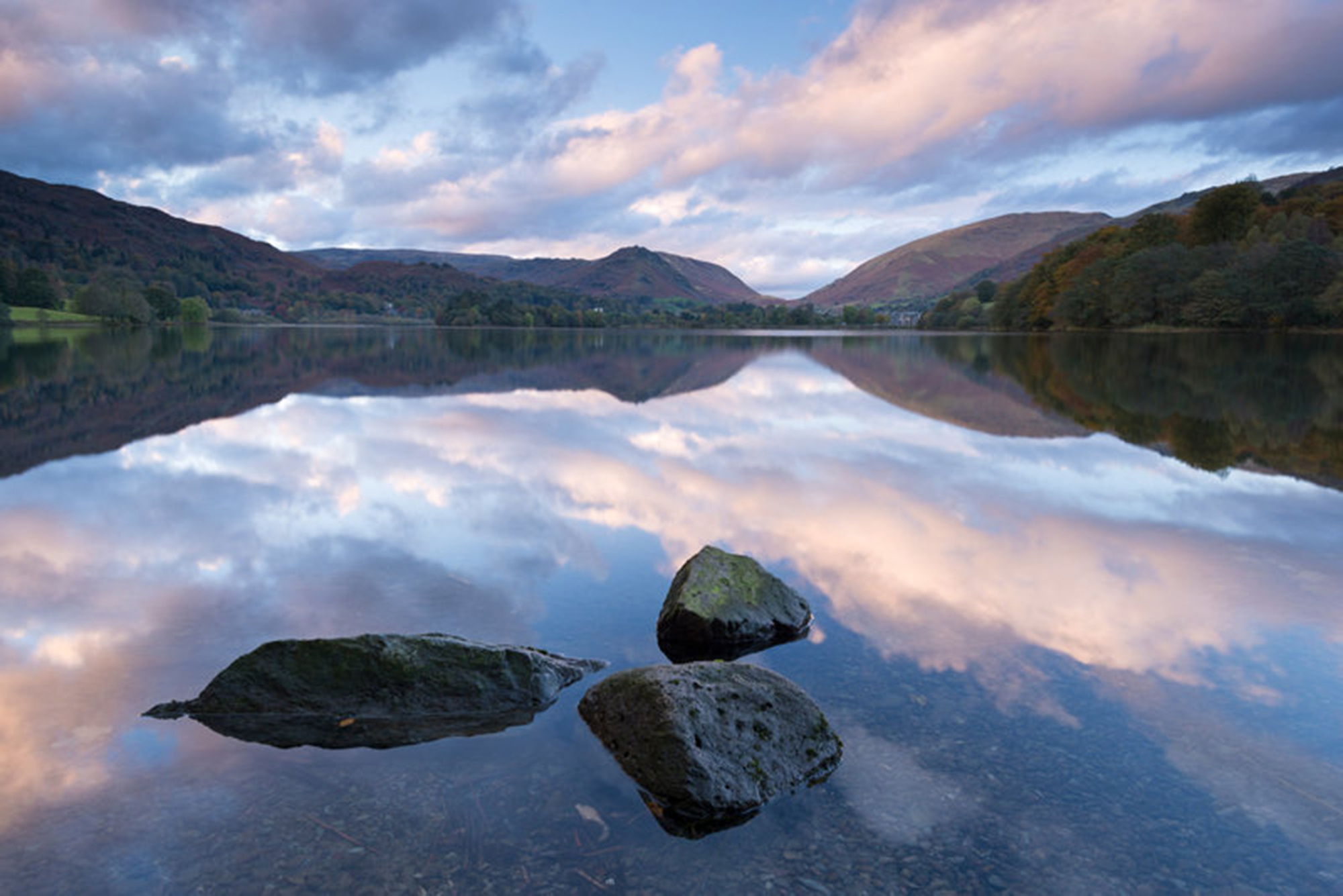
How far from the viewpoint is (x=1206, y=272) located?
96.1 metres

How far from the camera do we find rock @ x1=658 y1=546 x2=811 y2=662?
865cm

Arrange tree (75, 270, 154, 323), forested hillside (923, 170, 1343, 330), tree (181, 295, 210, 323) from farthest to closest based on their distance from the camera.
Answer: tree (181, 295, 210, 323), tree (75, 270, 154, 323), forested hillside (923, 170, 1343, 330)

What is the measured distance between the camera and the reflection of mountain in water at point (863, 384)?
2188cm

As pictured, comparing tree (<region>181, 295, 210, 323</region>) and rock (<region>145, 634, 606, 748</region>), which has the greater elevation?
tree (<region>181, 295, 210, 323</region>)

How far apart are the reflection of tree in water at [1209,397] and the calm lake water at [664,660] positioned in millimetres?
379

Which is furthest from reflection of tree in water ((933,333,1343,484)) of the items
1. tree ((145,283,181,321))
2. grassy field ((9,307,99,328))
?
tree ((145,283,181,321))

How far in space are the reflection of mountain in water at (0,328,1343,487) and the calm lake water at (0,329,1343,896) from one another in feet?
1.72

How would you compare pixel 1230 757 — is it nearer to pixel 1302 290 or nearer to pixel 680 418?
pixel 680 418

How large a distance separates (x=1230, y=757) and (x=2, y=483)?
2032 cm

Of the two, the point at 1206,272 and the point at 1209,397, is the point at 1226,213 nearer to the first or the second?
the point at 1206,272

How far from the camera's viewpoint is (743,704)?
6.61 meters

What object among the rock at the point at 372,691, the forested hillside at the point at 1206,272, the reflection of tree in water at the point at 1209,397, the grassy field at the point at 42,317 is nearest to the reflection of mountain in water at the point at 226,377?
the rock at the point at 372,691

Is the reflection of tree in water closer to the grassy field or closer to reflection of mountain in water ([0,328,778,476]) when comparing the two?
reflection of mountain in water ([0,328,778,476])

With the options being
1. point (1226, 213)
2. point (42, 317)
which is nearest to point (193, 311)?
point (42, 317)
